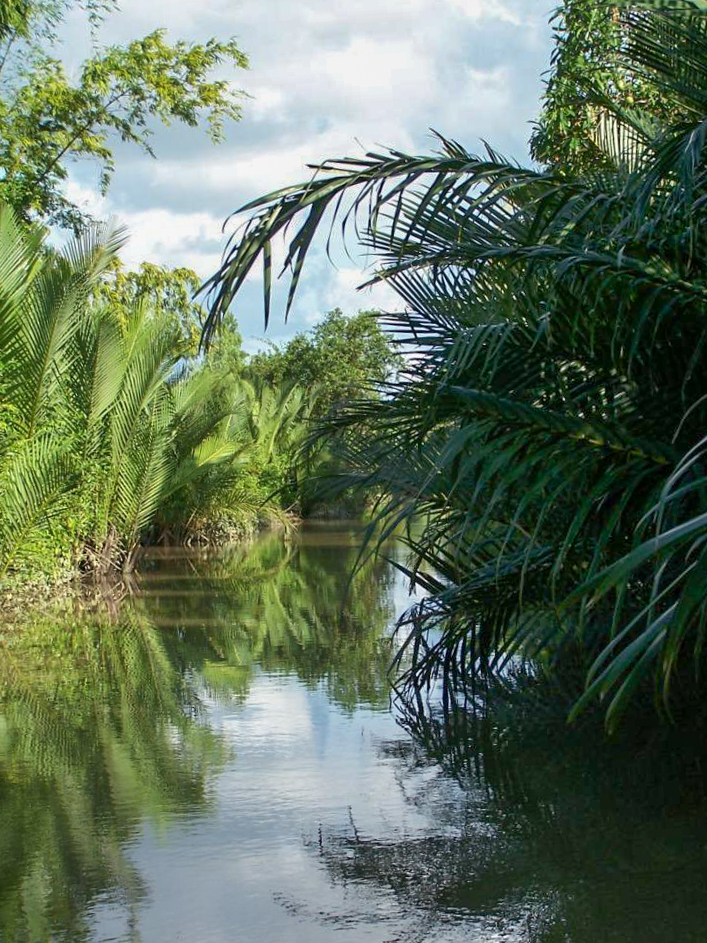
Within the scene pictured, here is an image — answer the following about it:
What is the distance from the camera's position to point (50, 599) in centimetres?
1439

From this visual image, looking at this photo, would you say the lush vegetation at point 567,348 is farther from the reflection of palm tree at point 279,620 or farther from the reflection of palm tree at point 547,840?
the reflection of palm tree at point 279,620

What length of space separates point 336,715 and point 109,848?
2820 mm

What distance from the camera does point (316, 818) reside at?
16.3ft

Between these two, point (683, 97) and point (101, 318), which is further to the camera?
point (101, 318)

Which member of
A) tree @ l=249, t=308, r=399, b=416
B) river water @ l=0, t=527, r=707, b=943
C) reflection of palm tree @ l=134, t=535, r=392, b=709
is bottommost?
river water @ l=0, t=527, r=707, b=943

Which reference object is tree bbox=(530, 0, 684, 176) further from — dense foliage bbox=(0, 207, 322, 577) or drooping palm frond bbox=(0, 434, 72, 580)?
drooping palm frond bbox=(0, 434, 72, 580)

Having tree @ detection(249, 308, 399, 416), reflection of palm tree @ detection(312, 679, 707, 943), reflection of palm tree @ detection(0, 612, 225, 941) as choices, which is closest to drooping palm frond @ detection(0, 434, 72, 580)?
reflection of palm tree @ detection(0, 612, 225, 941)

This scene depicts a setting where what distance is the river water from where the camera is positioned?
12.4 ft

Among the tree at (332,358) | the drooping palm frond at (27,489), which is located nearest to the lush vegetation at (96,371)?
the drooping palm frond at (27,489)

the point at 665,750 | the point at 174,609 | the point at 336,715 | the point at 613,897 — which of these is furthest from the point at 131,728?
the point at 174,609

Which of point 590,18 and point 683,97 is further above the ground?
point 590,18

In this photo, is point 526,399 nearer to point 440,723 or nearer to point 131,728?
point 440,723

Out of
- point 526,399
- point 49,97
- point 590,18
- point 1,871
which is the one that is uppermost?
point 49,97

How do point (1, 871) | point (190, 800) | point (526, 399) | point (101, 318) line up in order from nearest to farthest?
point (1, 871), point (190, 800), point (526, 399), point (101, 318)
